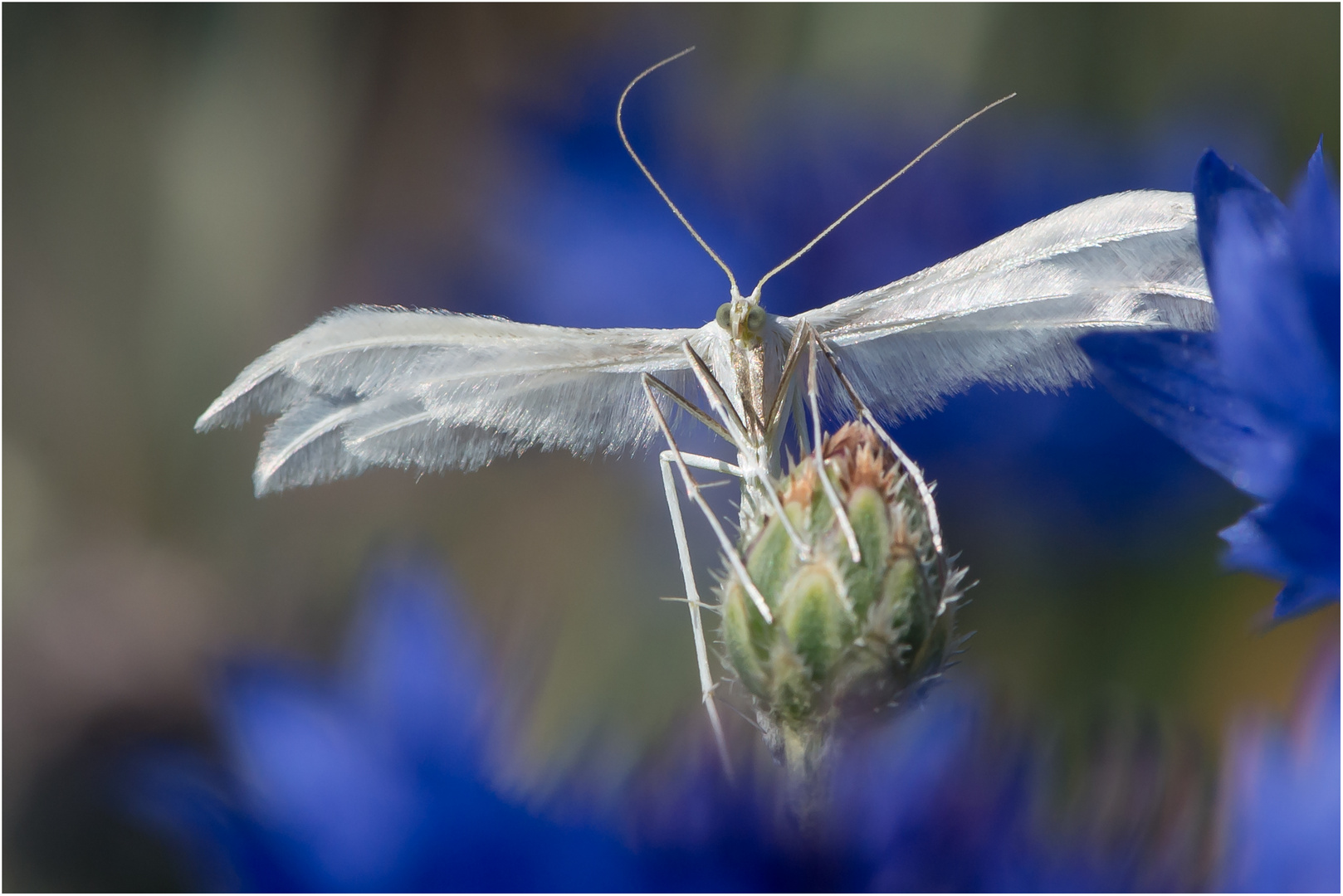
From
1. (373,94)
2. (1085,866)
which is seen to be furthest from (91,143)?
(1085,866)

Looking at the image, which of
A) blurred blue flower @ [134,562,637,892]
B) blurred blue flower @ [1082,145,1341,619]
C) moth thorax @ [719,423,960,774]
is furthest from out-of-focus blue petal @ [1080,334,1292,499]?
blurred blue flower @ [134,562,637,892]

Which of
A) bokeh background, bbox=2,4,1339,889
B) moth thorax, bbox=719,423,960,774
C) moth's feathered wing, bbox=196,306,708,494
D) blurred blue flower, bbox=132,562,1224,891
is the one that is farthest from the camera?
bokeh background, bbox=2,4,1339,889

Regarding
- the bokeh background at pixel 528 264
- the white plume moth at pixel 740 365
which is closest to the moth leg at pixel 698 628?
the white plume moth at pixel 740 365

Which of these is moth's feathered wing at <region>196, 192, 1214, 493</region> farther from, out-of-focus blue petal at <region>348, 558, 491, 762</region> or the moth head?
out-of-focus blue petal at <region>348, 558, 491, 762</region>

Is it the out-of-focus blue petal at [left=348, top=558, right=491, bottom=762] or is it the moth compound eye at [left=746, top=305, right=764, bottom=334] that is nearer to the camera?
the out-of-focus blue petal at [left=348, top=558, right=491, bottom=762]

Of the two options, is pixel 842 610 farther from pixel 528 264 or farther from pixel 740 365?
pixel 528 264

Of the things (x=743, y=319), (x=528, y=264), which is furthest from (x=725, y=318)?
(x=528, y=264)

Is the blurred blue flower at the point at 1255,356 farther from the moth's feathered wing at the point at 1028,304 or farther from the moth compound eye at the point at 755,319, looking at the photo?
the moth compound eye at the point at 755,319
